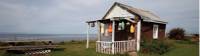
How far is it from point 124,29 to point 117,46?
3.10m

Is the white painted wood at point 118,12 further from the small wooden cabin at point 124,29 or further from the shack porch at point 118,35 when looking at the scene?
the shack porch at point 118,35

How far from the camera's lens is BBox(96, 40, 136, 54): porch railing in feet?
43.8

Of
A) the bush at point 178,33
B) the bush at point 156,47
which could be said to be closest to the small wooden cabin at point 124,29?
the bush at point 156,47

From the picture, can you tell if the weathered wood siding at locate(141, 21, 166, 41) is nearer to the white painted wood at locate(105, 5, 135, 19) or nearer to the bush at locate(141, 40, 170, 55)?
the white painted wood at locate(105, 5, 135, 19)

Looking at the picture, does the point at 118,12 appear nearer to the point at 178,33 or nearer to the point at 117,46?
the point at 117,46

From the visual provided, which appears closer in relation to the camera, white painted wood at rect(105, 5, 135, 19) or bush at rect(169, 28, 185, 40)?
white painted wood at rect(105, 5, 135, 19)

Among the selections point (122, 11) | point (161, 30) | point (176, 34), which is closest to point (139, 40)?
point (122, 11)

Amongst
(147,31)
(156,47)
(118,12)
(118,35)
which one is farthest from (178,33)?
(156,47)

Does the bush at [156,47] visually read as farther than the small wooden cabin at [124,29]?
No

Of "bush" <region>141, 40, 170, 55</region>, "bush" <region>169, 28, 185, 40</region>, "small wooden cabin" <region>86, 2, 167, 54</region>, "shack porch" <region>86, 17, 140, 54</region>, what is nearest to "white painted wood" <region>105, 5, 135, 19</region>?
"small wooden cabin" <region>86, 2, 167, 54</region>

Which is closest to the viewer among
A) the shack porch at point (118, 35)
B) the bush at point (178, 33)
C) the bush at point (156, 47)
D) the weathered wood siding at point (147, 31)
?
the bush at point (156, 47)

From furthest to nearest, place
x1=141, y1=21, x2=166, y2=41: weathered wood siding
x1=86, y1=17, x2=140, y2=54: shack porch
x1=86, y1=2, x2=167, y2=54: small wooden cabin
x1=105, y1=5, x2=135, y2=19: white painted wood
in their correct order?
x1=105, y1=5, x2=135, y2=19: white painted wood
x1=141, y1=21, x2=166, y2=41: weathered wood siding
x1=86, y1=2, x2=167, y2=54: small wooden cabin
x1=86, y1=17, x2=140, y2=54: shack porch

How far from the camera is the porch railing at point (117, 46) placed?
43.8 feet

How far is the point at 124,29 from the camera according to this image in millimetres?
16109
